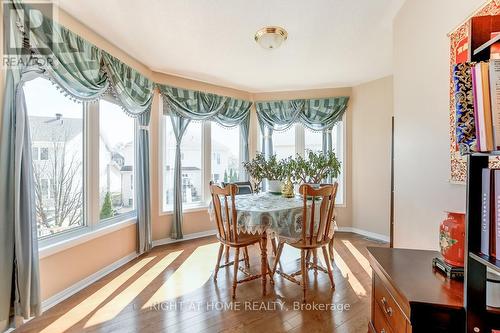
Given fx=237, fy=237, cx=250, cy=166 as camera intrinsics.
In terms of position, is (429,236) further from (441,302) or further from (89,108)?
(89,108)

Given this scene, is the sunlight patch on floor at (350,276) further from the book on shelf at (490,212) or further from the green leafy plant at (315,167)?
the book on shelf at (490,212)

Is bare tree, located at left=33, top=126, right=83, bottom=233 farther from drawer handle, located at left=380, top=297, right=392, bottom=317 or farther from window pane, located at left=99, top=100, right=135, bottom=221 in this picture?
drawer handle, located at left=380, top=297, right=392, bottom=317

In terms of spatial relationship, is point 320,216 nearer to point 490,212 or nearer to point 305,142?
point 490,212

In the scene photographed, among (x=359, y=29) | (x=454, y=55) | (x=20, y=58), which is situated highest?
(x=359, y=29)

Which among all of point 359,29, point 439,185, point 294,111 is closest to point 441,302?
point 439,185

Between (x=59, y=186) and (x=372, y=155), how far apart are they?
433cm

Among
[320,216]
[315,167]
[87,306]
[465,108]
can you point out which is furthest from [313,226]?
[87,306]

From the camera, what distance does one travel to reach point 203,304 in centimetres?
210

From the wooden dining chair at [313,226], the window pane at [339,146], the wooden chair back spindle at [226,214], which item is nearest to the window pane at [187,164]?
the wooden chair back spindle at [226,214]

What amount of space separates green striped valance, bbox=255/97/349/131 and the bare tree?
3126 millimetres

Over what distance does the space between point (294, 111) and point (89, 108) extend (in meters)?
3.24

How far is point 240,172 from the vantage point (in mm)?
4633

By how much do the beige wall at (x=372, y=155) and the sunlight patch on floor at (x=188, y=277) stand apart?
8.82 ft

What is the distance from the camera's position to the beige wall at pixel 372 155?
3.85m
